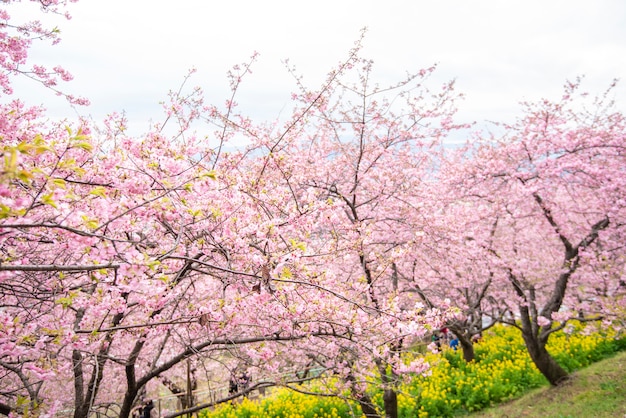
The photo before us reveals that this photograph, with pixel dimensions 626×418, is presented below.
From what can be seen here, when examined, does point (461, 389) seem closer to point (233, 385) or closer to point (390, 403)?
point (390, 403)

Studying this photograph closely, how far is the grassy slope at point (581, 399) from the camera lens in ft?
24.6

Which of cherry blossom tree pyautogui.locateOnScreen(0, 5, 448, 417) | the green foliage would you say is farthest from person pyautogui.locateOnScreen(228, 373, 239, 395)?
the green foliage

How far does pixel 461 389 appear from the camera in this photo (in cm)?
959

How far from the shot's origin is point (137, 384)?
4.40m

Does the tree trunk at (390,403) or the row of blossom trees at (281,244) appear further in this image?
the tree trunk at (390,403)

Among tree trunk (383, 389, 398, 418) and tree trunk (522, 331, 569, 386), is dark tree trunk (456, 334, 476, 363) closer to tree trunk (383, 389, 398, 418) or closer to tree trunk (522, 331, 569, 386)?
tree trunk (522, 331, 569, 386)

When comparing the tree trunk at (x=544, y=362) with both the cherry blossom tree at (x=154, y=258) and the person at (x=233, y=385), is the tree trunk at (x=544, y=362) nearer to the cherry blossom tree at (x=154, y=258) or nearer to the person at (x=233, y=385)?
the cherry blossom tree at (x=154, y=258)

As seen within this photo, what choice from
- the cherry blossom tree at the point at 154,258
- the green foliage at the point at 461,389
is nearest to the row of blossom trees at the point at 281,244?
the cherry blossom tree at the point at 154,258

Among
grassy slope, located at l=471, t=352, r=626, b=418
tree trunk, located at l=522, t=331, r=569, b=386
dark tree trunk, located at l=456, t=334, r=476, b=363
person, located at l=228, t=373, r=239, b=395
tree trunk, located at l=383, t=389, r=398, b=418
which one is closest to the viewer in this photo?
person, located at l=228, t=373, r=239, b=395

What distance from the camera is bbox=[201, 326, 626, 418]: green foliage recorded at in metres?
8.89

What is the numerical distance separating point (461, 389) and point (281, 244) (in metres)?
7.97

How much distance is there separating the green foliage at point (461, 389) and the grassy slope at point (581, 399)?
1.10 ft

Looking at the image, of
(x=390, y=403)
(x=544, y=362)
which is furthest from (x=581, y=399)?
(x=390, y=403)

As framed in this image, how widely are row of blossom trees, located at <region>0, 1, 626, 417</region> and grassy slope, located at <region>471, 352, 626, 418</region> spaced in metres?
0.56
